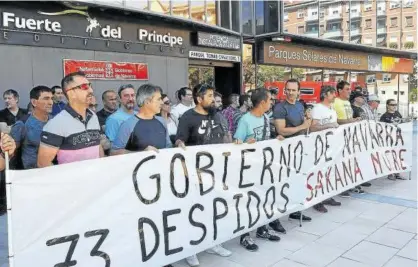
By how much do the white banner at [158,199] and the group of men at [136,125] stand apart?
20 cm

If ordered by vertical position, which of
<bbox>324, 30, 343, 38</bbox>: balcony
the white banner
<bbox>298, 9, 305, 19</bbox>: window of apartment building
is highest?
<bbox>298, 9, 305, 19</bbox>: window of apartment building

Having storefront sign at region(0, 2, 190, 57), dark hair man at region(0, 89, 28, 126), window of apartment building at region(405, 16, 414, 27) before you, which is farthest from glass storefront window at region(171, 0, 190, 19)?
window of apartment building at region(405, 16, 414, 27)

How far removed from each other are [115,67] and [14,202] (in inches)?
270

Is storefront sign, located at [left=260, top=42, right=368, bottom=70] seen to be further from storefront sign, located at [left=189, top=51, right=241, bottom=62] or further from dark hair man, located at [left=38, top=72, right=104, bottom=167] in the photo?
dark hair man, located at [left=38, top=72, right=104, bottom=167]

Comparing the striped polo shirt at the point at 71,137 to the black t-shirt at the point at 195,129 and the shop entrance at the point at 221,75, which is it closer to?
the black t-shirt at the point at 195,129

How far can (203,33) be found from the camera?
10.6 meters

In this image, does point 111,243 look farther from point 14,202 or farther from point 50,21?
point 50,21

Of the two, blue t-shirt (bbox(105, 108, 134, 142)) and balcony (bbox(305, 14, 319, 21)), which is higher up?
balcony (bbox(305, 14, 319, 21))

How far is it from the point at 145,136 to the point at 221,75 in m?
9.27

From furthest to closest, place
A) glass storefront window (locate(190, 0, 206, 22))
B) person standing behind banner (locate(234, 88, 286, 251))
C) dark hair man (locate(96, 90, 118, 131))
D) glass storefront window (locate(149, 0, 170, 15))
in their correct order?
1. glass storefront window (locate(190, 0, 206, 22))
2. glass storefront window (locate(149, 0, 170, 15))
3. dark hair man (locate(96, 90, 118, 131))
4. person standing behind banner (locate(234, 88, 286, 251))

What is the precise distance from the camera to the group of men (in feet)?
9.34

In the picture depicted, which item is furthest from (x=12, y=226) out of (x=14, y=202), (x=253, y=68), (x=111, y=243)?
(x=253, y=68)

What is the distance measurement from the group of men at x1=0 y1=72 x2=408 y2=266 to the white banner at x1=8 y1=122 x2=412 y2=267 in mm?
203

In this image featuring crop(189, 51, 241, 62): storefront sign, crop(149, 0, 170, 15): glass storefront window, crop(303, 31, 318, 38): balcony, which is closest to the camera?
crop(149, 0, 170, 15): glass storefront window
